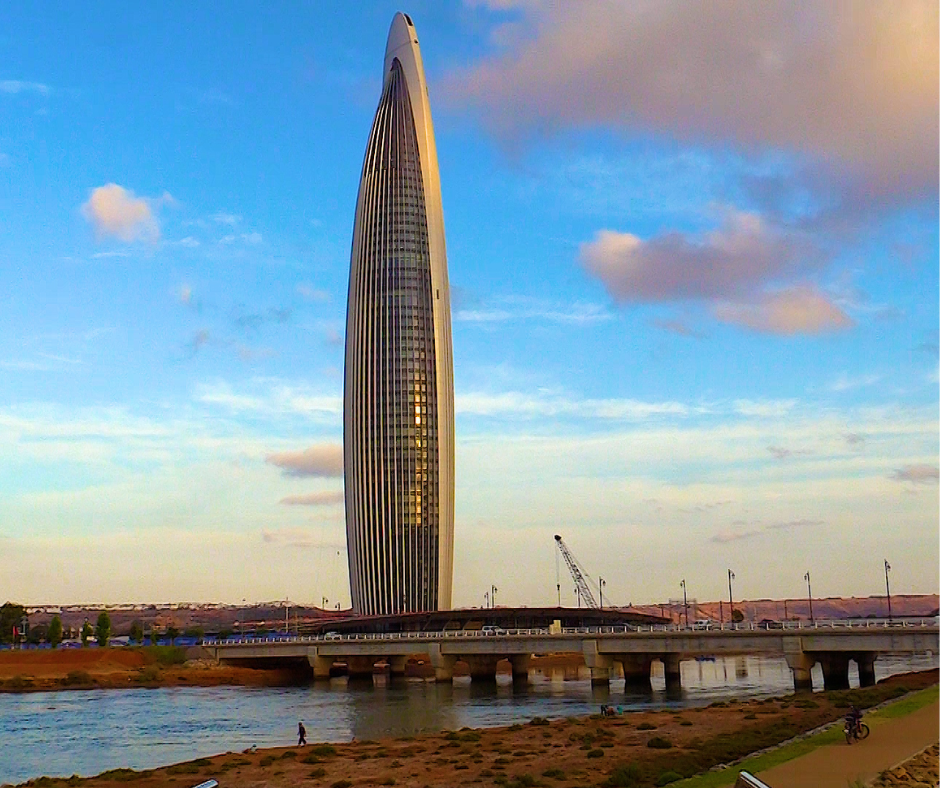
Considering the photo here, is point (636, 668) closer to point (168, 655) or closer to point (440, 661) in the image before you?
point (440, 661)

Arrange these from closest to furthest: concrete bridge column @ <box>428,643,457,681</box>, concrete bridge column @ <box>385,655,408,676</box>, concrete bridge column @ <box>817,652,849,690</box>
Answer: concrete bridge column @ <box>817,652,849,690</box> < concrete bridge column @ <box>428,643,457,681</box> < concrete bridge column @ <box>385,655,408,676</box>

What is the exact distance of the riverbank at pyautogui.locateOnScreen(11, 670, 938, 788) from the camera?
44.8 metres

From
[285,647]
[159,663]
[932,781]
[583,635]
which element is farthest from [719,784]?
[159,663]

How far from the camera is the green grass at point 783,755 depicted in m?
35.9

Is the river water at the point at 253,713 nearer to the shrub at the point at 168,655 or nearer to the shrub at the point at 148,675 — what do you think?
the shrub at the point at 148,675

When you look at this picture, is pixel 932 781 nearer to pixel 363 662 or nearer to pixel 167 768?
pixel 167 768

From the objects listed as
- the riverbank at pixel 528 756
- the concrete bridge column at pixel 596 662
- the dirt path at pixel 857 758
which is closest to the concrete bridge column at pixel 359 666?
the concrete bridge column at pixel 596 662

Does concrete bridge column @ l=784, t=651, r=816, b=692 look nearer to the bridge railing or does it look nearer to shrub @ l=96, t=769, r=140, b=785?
the bridge railing

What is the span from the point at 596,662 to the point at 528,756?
70.7 meters

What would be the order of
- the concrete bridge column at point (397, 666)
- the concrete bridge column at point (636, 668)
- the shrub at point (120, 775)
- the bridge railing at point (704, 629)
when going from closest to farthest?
the shrub at point (120, 775) < the bridge railing at point (704, 629) < the concrete bridge column at point (636, 668) < the concrete bridge column at point (397, 666)

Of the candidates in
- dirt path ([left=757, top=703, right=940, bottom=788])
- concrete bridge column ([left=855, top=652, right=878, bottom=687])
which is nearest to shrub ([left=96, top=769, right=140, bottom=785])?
dirt path ([left=757, top=703, right=940, bottom=788])

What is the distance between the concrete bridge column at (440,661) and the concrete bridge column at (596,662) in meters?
24.9

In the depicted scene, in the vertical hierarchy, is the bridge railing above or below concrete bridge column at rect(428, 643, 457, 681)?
above

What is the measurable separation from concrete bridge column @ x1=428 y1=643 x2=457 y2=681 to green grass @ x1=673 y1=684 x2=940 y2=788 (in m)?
88.0
